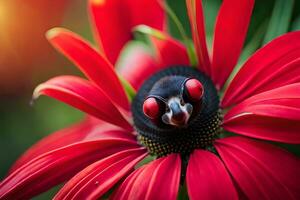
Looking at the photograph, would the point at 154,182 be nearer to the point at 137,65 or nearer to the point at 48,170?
the point at 48,170

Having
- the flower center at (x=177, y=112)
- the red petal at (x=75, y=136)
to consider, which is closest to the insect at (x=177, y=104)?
the flower center at (x=177, y=112)

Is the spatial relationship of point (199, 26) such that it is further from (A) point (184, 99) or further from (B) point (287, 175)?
(B) point (287, 175)

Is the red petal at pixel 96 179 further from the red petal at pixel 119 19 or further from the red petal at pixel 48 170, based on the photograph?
the red petal at pixel 119 19

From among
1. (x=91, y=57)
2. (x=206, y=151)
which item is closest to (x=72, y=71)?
(x=91, y=57)

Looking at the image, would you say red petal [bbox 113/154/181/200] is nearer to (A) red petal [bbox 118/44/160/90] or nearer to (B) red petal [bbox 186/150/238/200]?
(B) red petal [bbox 186/150/238/200]

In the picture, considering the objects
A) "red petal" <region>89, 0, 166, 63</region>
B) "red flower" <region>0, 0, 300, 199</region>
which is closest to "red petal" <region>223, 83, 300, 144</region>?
"red flower" <region>0, 0, 300, 199</region>

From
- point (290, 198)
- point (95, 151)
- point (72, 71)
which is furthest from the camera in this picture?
point (72, 71)

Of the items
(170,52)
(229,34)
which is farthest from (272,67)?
(170,52)

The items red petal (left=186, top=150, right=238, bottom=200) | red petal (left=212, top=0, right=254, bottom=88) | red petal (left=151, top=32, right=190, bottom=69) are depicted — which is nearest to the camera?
red petal (left=186, top=150, right=238, bottom=200)
